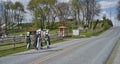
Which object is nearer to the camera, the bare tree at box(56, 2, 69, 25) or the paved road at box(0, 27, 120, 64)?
the paved road at box(0, 27, 120, 64)

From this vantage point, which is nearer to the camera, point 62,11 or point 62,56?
point 62,56

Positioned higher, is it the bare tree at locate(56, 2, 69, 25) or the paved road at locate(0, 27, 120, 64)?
the bare tree at locate(56, 2, 69, 25)

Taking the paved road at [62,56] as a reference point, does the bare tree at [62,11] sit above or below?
above

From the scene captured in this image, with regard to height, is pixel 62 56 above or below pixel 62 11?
below

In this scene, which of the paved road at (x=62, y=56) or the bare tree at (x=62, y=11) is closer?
the paved road at (x=62, y=56)

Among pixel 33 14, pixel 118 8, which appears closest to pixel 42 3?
pixel 33 14

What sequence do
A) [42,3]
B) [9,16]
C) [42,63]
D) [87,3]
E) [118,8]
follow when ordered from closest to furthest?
[42,63], [87,3], [42,3], [9,16], [118,8]

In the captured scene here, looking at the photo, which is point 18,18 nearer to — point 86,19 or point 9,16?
point 9,16

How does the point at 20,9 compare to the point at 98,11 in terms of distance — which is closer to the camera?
the point at 98,11

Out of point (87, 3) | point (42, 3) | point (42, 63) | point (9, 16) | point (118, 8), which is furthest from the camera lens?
point (118, 8)

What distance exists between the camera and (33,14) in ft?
346

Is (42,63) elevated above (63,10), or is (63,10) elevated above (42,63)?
(63,10)

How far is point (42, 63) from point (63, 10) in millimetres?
102891

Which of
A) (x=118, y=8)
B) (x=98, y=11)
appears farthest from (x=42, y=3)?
(x=118, y=8)
